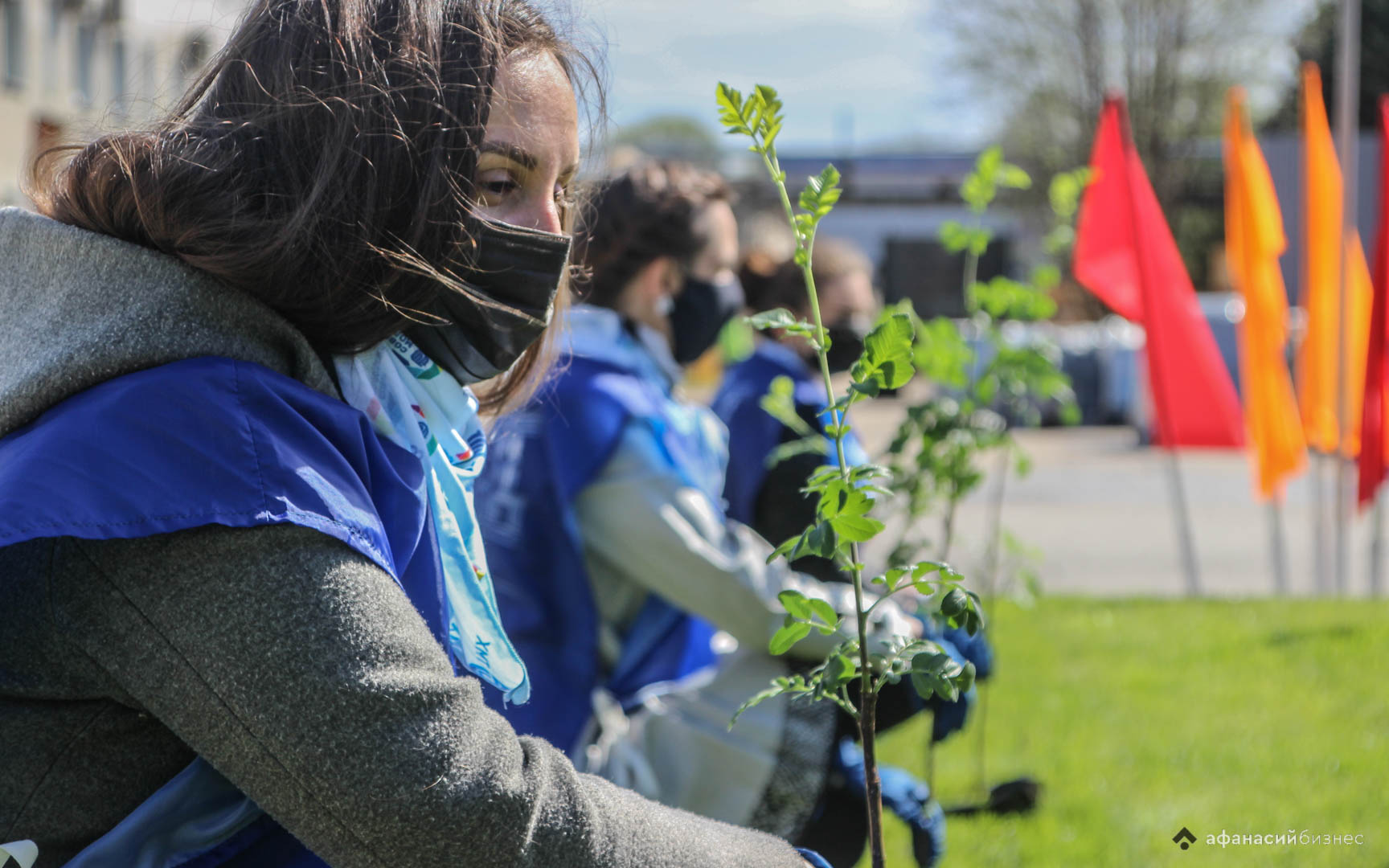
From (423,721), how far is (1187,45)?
28.6 metres

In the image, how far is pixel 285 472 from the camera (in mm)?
972

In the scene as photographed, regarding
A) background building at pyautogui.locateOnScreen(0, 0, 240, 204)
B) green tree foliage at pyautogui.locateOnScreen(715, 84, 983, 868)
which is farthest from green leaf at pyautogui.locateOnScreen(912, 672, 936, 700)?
background building at pyautogui.locateOnScreen(0, 0, 240, 204)

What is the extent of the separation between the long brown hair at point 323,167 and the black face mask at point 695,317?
1.75 meters

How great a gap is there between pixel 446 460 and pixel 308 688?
39 cm

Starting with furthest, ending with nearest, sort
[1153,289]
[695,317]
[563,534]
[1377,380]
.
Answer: [1377,380] < [1153,289] < [695,317] < [563,534]

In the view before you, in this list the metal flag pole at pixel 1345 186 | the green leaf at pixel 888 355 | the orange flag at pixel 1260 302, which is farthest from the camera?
the metal flag pole at pixel 1345 186

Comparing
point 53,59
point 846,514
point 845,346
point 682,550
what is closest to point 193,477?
point 846,514

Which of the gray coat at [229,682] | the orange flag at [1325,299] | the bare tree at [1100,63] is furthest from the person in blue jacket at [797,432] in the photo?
the bare tree at [1100,63]

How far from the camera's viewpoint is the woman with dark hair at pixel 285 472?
0.94 metres

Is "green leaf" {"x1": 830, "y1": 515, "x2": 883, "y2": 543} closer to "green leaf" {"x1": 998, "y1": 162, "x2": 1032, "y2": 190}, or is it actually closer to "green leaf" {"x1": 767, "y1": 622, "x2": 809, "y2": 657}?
"green leaf" {"x1": 767, "y1": 622, "x2": 809, "y2": 657}

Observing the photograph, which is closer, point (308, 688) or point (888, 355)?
point (308, 688)

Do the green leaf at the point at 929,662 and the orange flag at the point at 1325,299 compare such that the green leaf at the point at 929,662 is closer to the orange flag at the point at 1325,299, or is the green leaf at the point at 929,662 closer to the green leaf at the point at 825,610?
the green leaf at the point at 825,610

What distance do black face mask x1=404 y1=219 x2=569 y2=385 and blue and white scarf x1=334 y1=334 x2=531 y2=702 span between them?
0.02 meters

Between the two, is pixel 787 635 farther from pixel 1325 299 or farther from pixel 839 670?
pixel 1325 299
